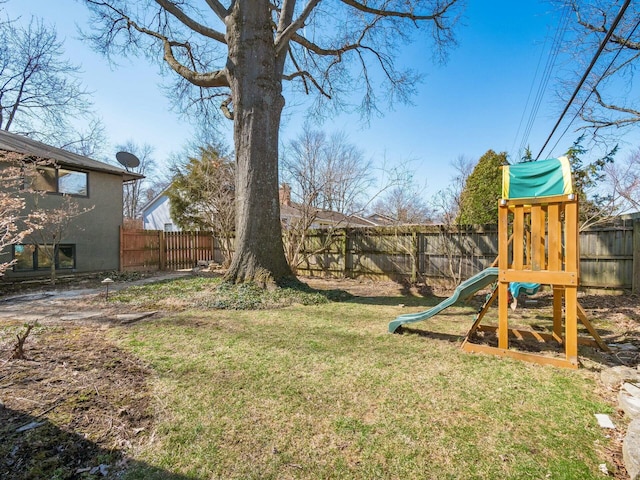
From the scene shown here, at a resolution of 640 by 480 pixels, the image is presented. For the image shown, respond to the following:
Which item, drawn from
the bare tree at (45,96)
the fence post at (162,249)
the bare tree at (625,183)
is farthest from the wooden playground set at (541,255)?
the bare tree at (45,96)

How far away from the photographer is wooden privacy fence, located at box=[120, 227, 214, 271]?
11922 mm

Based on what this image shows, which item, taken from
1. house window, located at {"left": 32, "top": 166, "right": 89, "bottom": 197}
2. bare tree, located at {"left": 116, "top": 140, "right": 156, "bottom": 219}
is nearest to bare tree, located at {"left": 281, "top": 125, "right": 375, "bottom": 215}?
house window, located at {"left": 32, "top": 166, "right": 89, "bottom": 197}

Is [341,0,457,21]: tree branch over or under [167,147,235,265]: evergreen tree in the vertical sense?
over

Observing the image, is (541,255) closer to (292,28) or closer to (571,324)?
(571,324)

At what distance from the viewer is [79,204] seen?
33.8 feet

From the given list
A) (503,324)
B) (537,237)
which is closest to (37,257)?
(503,324)

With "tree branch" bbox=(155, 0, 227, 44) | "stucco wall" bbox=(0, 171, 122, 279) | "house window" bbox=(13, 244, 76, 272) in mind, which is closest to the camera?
"tree branch" bbox=(155, 0, 227, 44)

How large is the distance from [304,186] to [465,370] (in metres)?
7.55

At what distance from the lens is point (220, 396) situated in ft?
8.11

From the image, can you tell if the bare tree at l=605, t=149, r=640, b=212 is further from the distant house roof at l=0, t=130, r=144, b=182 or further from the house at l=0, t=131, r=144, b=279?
the distant house roof at l=0, t=130, r=144, b=182

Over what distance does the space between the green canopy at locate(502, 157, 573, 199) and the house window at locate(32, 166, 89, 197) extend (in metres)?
12.3

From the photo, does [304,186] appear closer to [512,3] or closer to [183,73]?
[183,73]

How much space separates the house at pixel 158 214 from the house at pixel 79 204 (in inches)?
417

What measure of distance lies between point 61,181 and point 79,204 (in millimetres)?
884
